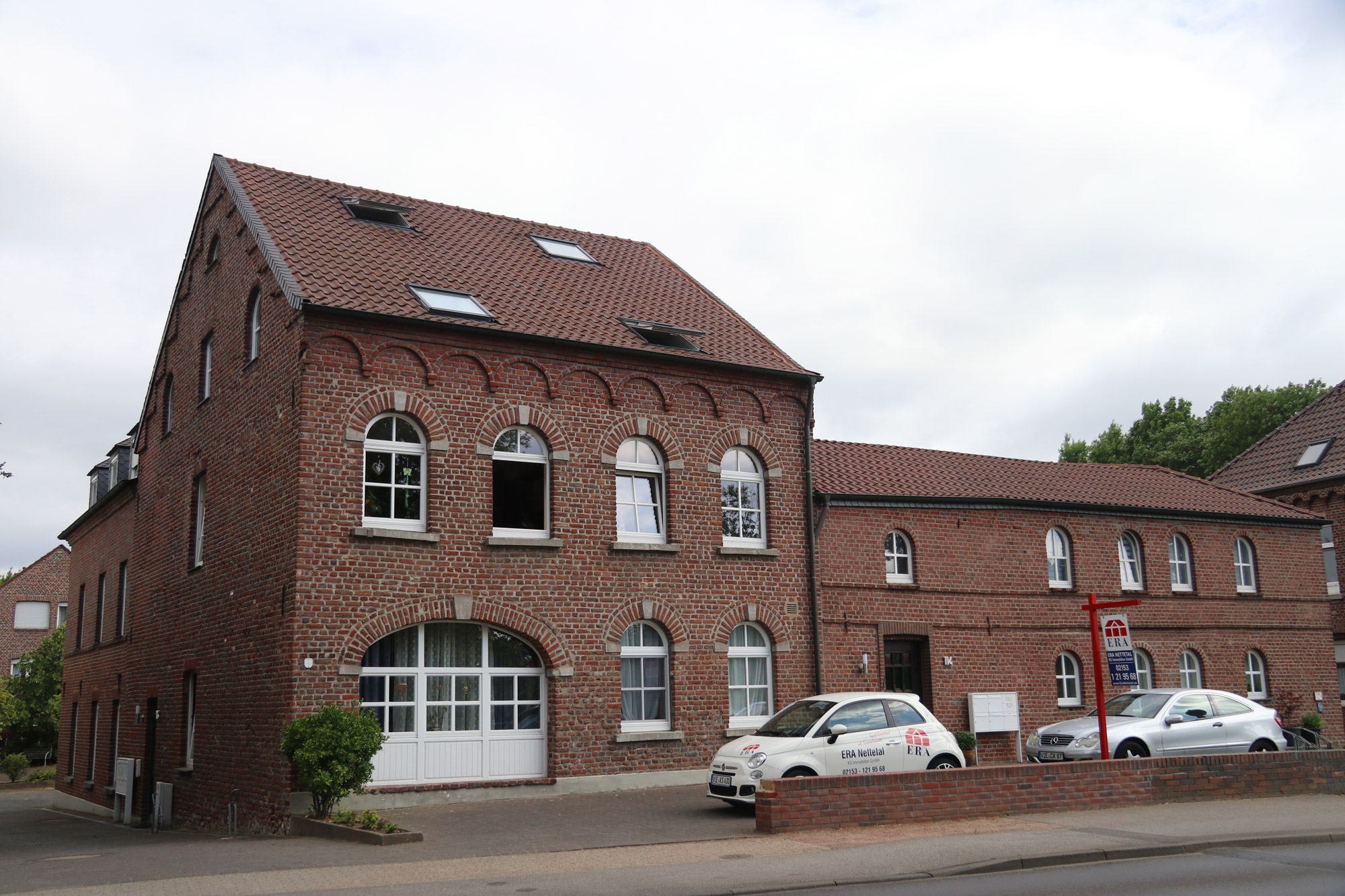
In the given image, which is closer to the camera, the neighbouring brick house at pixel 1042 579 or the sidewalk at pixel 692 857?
the sidewalk at pixel 692 857

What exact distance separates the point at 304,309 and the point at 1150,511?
18391mm

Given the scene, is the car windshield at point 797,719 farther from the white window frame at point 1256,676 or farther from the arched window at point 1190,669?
the white window frame at point 1256,676

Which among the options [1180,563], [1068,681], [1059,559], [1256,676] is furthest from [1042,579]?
[1256,676]

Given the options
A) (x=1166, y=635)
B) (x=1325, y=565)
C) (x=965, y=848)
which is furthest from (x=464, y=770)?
(x=1325, y=565)

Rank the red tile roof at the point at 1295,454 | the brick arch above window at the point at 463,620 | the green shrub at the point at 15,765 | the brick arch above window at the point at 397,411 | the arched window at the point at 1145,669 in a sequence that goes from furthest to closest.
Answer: the green shrub at the point at 15,765 < the red tile roof at the point at 1295,454 < the arched window at the point at 1145,669 < the brick arch above window at the point at 397,411 < the brick arch above window at the point at 463,620

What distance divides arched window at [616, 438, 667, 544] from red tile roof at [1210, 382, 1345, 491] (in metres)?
22.1

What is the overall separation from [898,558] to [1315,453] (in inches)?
706

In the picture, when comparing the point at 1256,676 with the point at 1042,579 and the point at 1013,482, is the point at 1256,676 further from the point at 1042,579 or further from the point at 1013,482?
the point at 1013,482

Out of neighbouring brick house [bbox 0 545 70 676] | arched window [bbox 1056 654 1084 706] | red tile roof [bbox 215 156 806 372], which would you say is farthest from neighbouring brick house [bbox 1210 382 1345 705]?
neighbouring brick house [bbox 0 545 70 676]

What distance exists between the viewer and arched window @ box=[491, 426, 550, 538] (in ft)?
60.1

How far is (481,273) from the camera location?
20734mm

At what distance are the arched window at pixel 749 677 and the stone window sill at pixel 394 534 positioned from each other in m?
5.64

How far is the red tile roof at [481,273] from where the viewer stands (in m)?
18.4

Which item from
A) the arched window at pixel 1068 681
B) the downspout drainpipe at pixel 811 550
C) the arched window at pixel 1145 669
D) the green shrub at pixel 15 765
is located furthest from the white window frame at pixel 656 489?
the green shrub at pixel 15 765
